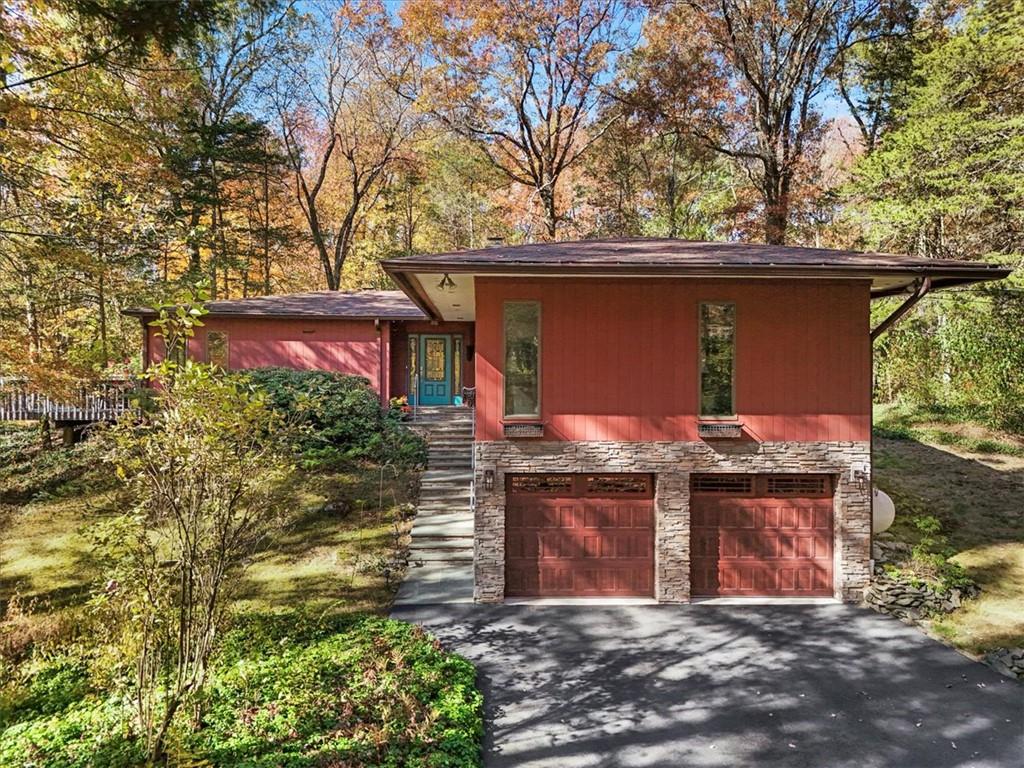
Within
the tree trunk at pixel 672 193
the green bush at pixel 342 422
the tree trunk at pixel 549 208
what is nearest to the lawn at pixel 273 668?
the green bush at pixel 342 422

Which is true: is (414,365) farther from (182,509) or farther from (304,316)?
(182,509)

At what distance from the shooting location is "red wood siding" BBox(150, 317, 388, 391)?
1658cm

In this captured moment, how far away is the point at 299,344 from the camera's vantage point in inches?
661

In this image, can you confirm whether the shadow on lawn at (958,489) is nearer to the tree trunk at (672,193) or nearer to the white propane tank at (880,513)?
the white propane tank at (880,513)

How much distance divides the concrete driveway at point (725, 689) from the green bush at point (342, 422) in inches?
231

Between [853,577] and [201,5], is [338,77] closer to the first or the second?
[201,5]

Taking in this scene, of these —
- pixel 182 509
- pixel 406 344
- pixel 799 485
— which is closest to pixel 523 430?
pixel 799 485

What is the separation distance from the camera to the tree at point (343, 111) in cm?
2309

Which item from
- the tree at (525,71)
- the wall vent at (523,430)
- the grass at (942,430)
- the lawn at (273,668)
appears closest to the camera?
the lawn at (273,668)

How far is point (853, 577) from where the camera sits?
8.55 meters

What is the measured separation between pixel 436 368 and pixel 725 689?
13291 mm

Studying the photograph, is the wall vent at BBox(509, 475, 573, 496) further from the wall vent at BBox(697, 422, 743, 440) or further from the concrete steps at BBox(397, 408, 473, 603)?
the wall vent at BBox(697, 422, 743, 440)

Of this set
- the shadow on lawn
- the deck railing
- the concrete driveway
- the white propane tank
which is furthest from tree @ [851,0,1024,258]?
the deck railing

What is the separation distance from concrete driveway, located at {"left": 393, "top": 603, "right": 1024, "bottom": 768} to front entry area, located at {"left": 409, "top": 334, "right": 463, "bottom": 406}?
10.2m
